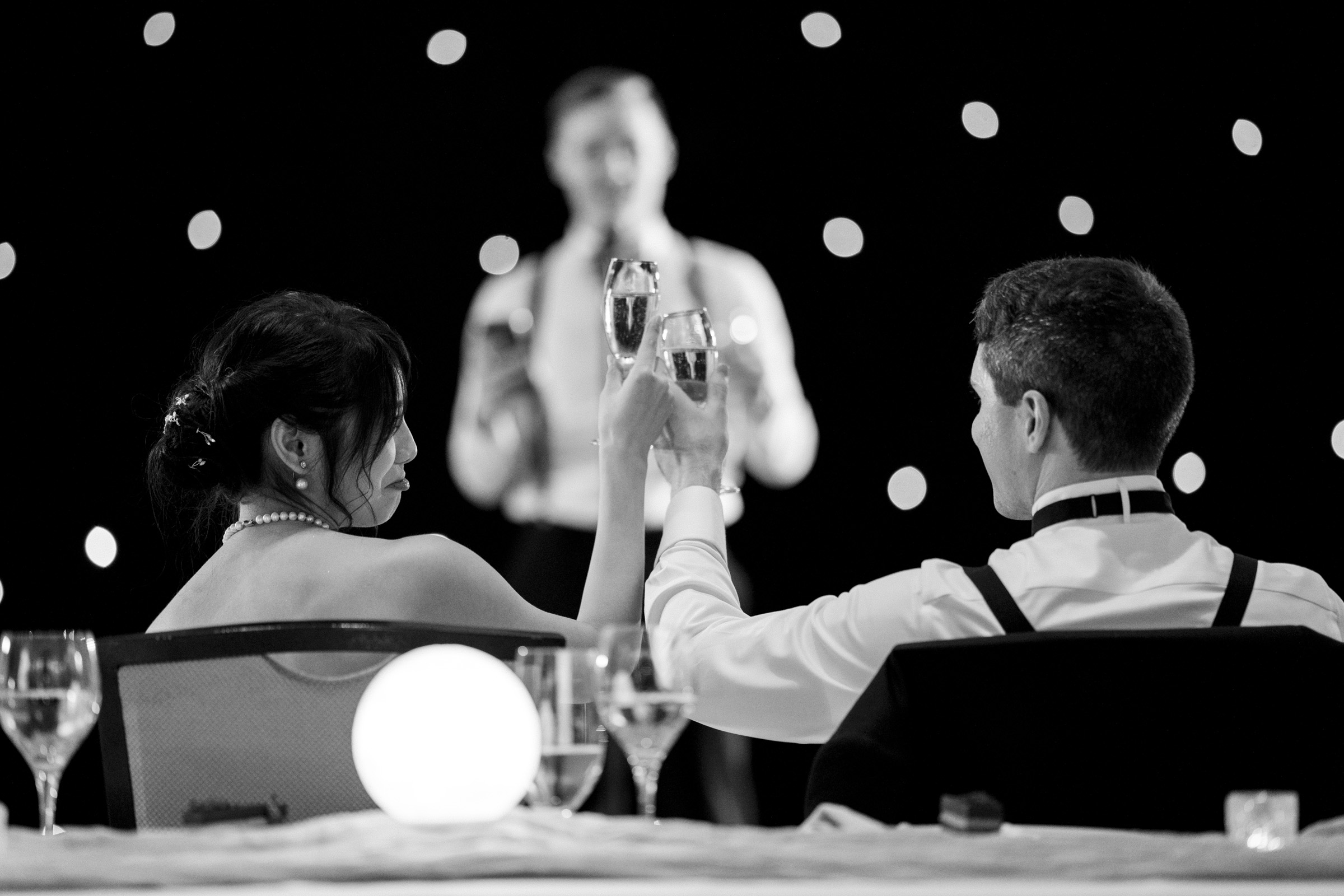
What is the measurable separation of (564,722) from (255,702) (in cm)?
50

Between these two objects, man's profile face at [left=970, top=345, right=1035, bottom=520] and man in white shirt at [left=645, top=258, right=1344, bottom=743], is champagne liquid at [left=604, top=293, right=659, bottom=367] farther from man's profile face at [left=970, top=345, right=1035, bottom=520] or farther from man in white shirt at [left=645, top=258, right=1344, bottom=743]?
man's profile face at [left=970, top=345, right=1035, bottom=520]

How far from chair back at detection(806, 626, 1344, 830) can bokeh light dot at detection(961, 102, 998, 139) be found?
123 inches

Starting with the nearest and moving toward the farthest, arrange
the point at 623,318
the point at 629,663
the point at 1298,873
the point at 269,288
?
the point at 1298,873 → the point at 629,663 → the point at 623,318 → the point at 269,288

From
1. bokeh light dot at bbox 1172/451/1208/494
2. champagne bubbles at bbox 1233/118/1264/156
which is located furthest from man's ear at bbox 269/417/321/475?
champagne bubbles at bbox 1233/118/1264/156

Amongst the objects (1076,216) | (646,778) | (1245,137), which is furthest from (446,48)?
(646,778)

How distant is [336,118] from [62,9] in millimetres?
835

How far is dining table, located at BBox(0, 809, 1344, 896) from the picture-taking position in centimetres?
72

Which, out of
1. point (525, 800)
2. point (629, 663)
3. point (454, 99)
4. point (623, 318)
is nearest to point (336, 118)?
point (454, 99)

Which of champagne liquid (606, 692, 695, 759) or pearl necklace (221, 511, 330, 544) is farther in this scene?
pearl necklace (221, 511, 330, 544)

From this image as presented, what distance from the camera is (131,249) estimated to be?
4.12 metres

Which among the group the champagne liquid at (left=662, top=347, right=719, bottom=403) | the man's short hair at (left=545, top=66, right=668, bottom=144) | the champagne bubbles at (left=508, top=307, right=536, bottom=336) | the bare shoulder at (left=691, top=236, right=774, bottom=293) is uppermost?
the man's short hair at (left=545, top=66, right=668, bottom=144)

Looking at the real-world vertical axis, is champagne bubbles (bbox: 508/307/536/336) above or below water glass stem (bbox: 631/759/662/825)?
above

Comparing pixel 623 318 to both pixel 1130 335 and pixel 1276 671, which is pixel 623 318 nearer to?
pixel 1130 335

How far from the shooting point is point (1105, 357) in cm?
158
